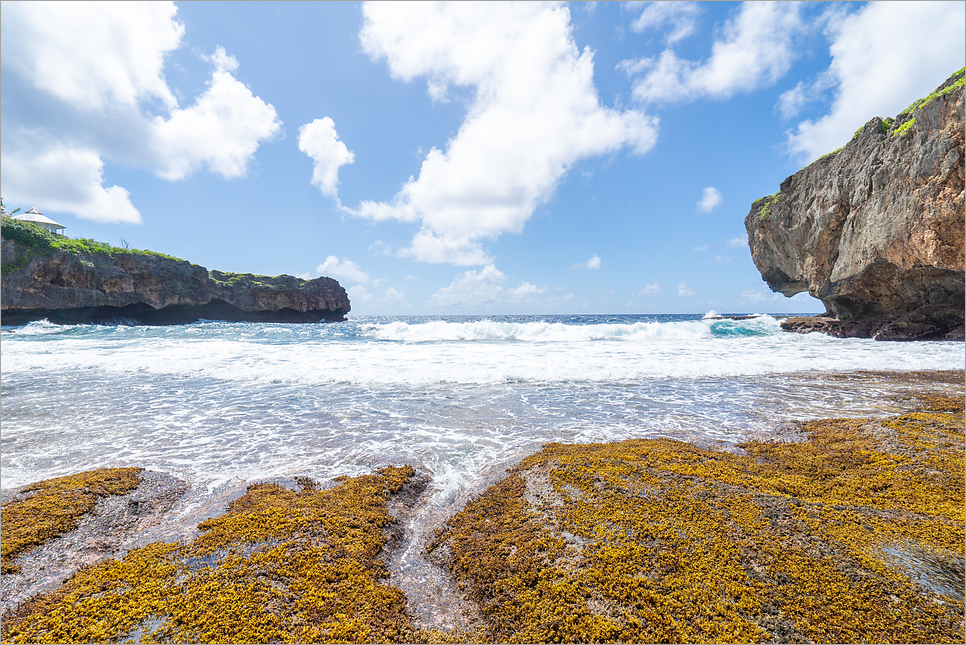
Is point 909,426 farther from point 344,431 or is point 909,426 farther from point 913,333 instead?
point 913,333

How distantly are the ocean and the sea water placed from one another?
38 mm

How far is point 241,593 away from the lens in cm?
239

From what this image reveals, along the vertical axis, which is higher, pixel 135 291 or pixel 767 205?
pixel 767 205

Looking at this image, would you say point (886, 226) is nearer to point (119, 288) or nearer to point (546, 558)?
point (546, 558)

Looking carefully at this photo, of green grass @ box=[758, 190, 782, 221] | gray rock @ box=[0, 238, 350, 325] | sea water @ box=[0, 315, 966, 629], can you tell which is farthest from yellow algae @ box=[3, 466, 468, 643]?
gray rock @ box=[0, 238, 350, 325]

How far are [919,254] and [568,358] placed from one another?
16.9 m

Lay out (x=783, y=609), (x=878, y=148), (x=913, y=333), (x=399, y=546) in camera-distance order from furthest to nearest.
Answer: (x=913, y=333)
(x=878, y=148)
(x=399, y=546)
(x=783, y=609)

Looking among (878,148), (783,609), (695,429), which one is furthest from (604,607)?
(878,148)

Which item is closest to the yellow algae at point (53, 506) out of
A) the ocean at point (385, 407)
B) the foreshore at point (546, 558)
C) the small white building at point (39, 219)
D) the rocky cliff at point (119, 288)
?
the foreshore at point (546, 558)

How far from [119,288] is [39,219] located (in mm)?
17238

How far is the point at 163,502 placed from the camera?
153 inches

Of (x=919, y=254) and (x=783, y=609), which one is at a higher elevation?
(x=919, y=254)

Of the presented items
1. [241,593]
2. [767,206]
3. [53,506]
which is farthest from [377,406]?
[767,206]

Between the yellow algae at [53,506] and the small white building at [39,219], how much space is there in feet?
220
